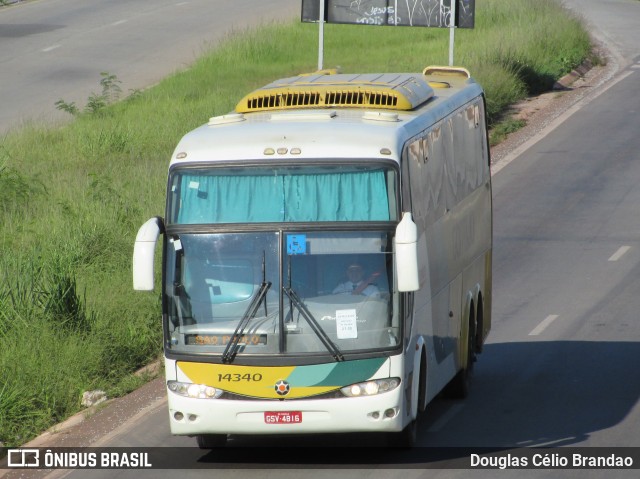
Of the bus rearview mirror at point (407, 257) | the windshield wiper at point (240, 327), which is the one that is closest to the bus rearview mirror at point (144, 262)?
the windshield wiper at point (240, 327)

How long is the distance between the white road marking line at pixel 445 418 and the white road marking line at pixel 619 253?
891 cm

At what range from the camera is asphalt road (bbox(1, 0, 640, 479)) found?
41.3 ft

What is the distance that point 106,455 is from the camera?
42.9 feet

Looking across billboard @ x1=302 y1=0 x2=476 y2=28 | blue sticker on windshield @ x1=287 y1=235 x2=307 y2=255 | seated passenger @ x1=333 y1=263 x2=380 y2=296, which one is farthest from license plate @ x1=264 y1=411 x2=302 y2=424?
billboard @ x1=302 y1=0 x2=476 y2=28

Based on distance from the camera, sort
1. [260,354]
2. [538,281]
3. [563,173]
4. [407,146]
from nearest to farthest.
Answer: [260,354] → [407,146] → [538,281] → [563,173]

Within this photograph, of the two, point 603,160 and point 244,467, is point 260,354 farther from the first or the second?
point 603,160

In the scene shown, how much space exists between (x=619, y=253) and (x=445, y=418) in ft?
32.8

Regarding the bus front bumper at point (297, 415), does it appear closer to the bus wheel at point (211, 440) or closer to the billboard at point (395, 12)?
the bus wheel at point (211, 440)

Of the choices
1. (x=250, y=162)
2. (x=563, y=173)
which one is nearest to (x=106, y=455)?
(x=250, y=162)

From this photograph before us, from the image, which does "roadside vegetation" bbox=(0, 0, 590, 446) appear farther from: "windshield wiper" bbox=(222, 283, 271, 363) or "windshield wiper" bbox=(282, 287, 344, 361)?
"windshield wiper" bbox=(282, 287, 344, 361)

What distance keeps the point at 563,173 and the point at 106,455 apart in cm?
1866

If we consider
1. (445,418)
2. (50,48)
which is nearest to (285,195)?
(445,418)

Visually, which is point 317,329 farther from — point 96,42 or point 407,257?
point 96,42

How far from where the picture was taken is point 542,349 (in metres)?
17.6
